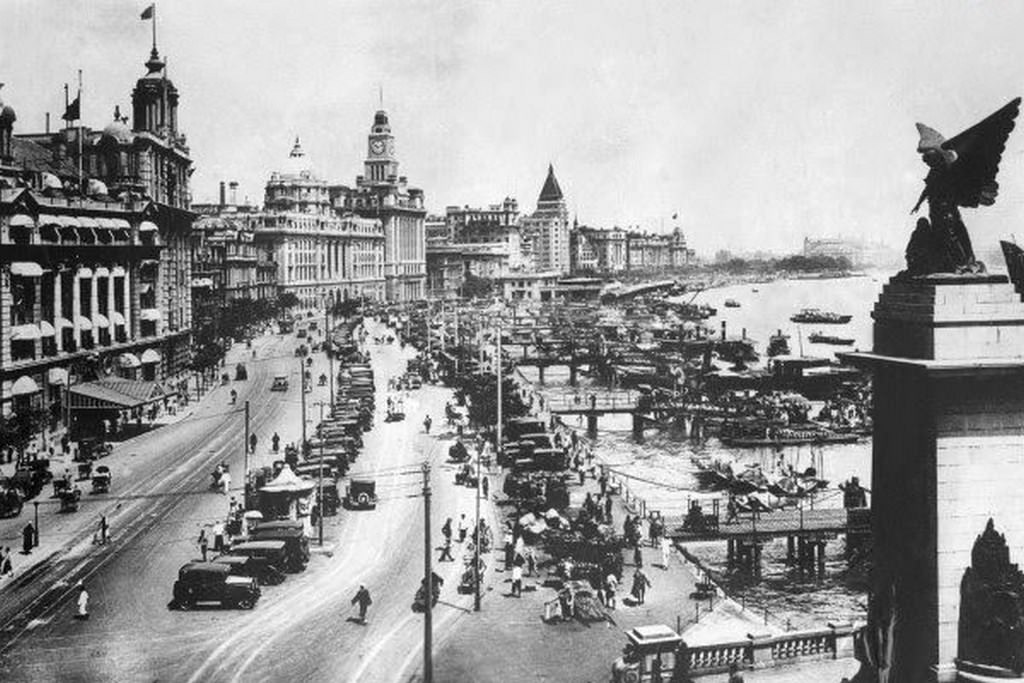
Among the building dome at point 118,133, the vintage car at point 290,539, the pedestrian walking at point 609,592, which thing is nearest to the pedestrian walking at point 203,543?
the vintage car at point 290,539

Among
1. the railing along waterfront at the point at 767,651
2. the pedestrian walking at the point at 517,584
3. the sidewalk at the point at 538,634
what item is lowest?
the sidewalk at the point at 538,634

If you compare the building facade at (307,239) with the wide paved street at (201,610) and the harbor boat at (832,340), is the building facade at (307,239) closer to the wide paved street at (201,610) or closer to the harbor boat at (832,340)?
the harbor boat at (832,340)

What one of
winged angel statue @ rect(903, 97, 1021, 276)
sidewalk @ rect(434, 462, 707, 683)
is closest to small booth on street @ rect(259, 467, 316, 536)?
sidewalk @ rect(434, 462, 707, 683)

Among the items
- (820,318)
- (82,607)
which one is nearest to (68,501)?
(82,607)

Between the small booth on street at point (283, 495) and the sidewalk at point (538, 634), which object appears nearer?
the sidewalk at point (538, 634)

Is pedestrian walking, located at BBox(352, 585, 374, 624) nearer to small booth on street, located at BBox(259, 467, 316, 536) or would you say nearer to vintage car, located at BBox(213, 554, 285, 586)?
vintage car, located at BBox(213, 554, 285, 586)

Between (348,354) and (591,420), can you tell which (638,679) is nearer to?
(591,420)

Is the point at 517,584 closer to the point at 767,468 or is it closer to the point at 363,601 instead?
the point at 363,601
